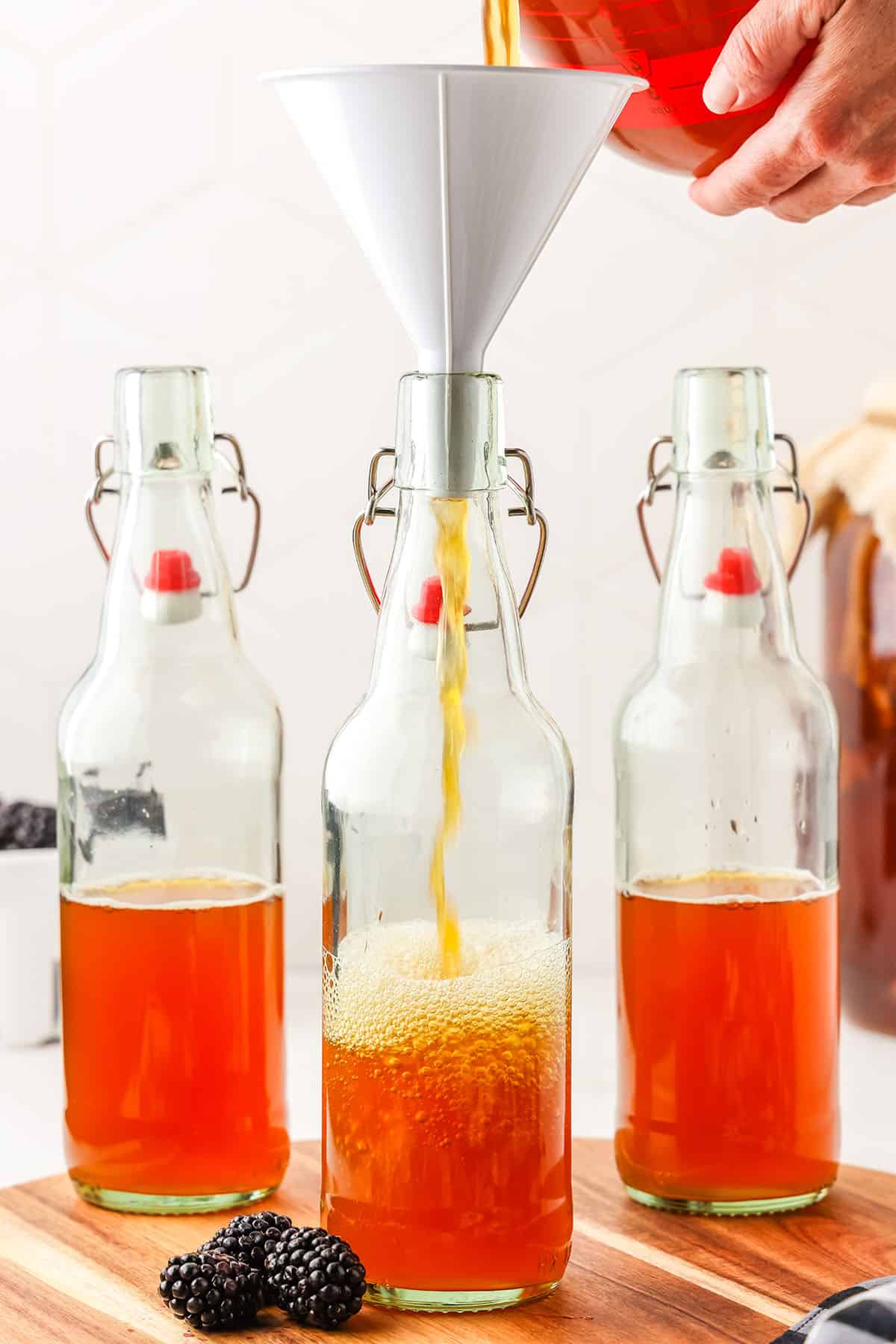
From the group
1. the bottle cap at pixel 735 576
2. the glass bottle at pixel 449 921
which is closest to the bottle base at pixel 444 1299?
the glass bottle at pixel 449 921

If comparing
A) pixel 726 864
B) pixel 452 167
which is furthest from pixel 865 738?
pixel 452 167

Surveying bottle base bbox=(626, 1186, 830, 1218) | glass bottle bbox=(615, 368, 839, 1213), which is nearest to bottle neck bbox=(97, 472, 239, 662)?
glass bottle bbox=(615, 368, 839, 1213)

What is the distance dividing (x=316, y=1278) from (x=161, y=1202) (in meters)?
0.16

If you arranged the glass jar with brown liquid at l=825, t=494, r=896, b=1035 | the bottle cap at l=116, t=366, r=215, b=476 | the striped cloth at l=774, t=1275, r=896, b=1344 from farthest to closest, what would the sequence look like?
the glass jar with brown liquid at l=825, t=494, r=896, b=1035 → the bottle cap at l=116, t=366, r=215, b=476 → the striped cloth at l=774, t=1275, r=896, b=1344

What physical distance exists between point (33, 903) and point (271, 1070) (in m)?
0.35

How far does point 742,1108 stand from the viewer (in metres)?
0.84

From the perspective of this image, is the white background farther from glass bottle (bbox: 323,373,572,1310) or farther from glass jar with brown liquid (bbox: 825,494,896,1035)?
glass bottle (bbox: 323,373,572,1310)

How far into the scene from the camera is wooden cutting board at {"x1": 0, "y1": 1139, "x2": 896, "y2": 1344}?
2.31 ft

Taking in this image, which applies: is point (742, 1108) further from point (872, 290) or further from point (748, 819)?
point (872, 290)

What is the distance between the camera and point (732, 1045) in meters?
0.85

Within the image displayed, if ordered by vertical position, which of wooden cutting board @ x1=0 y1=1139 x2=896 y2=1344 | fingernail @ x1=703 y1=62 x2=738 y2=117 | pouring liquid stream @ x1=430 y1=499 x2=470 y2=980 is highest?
fingernail @ x1=703 y1=62 x2=738 y2=117

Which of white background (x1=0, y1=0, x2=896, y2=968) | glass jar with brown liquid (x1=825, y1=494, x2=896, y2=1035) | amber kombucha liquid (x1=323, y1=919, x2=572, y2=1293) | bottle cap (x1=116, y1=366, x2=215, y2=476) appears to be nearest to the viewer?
amber kombucha liquid (x1=323, y1=919, x2=572, y2=1293)

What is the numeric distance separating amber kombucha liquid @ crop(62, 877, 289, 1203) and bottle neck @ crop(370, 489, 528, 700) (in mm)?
180

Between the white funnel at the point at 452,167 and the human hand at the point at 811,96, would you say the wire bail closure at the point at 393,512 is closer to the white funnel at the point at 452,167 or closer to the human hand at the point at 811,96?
the white funnel at the point at 452,167
